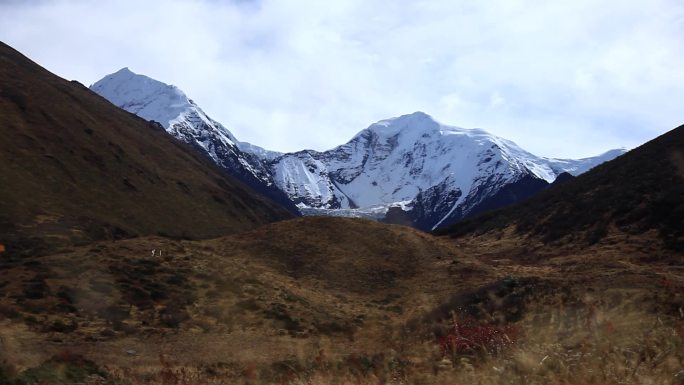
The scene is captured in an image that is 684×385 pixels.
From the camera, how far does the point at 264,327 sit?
28.4 m

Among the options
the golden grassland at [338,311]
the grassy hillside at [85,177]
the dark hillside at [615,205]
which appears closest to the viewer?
the golden grassland at [338,311]

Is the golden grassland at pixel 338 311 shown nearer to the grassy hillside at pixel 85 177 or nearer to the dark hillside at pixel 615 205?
the dark hillside at pixel 615 205

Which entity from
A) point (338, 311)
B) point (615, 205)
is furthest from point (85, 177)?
point (615, 205)

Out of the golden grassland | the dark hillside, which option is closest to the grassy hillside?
the golden grassland

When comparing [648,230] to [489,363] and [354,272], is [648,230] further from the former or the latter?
[489,363]

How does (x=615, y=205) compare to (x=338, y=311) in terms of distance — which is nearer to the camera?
(x=338, y=311)

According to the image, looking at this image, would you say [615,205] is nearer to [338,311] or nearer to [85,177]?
[338,311]

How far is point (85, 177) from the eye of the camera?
9875 cm

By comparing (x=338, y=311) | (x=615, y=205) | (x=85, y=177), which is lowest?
(x=338, y=311)

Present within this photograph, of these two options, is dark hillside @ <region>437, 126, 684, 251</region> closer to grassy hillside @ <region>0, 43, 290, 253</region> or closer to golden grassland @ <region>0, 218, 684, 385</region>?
golden grassland @ <region>0, 218, 684, 385</region>

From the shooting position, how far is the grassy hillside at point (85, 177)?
76812 millimetres

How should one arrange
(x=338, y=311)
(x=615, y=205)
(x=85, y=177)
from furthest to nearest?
(x=85, y=177) → (x=615, y=205) → (x=338, y=311)

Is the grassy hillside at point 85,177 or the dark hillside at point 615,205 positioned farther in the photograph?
the grassy hillside at point 85,177

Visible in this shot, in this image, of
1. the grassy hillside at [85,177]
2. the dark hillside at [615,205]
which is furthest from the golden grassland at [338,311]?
the grassy hillside at [85,177]
